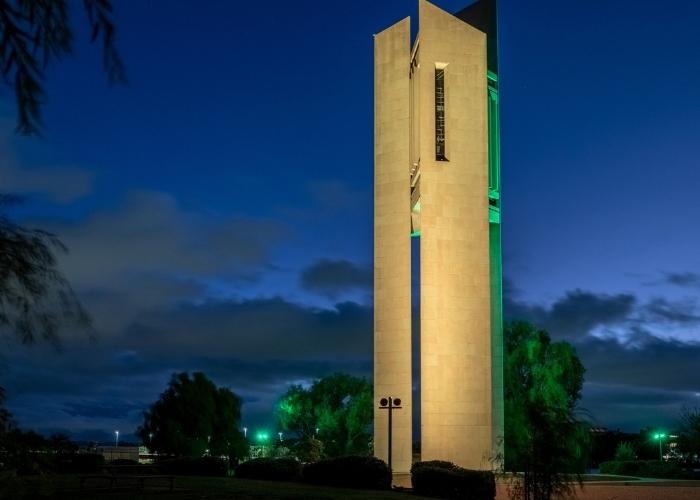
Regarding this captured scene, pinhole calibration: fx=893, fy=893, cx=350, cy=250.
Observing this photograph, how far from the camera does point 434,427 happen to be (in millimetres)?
38062

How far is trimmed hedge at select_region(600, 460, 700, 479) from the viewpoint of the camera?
42.4 m

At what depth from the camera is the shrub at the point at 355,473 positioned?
25484mm

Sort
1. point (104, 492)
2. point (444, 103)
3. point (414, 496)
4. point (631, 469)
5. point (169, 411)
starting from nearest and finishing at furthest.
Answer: point (104, 492) < point (414, 496) < point (444, 103) < point (631, 469) < point (169, 411)

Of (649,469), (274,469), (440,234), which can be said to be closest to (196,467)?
(274,469)

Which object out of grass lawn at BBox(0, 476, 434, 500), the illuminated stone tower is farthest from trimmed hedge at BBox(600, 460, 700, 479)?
grass lawn at BBox(0, 476, 434, 500)

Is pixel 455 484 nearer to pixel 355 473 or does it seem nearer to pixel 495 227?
pixel 355 473

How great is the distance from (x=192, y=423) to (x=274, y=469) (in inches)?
1188

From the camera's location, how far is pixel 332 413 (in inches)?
2058

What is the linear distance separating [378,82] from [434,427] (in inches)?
651

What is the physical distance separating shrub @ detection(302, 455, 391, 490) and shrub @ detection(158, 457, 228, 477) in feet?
20.3

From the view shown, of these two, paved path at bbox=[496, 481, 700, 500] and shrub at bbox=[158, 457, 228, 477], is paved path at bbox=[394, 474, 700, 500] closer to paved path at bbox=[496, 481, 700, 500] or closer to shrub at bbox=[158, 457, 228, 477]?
paved path at bbox=[496, 481, 700, 500]

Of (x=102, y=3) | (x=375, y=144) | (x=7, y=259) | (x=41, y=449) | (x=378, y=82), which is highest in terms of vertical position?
(x=378, y=82)

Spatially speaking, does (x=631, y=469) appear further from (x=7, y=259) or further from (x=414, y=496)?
(x=7, y=259)

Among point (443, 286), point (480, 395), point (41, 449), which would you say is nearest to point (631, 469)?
point (480, 395)
